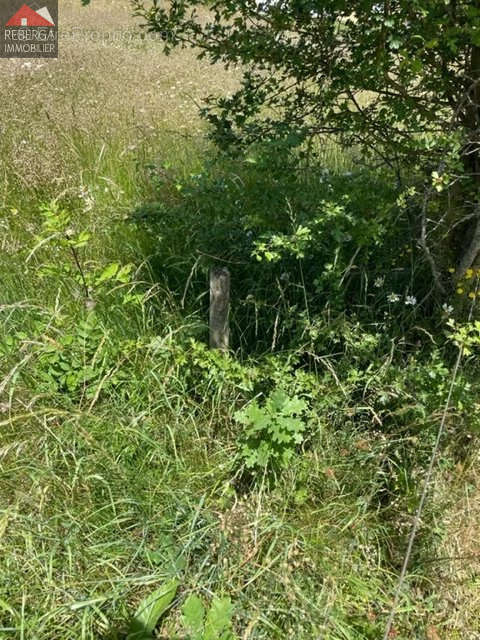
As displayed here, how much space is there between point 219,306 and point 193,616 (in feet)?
3.70

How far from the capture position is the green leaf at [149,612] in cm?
151

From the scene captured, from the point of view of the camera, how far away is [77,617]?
152cm

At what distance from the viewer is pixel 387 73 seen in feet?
6.86

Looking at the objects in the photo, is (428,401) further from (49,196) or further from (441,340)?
(49,196)

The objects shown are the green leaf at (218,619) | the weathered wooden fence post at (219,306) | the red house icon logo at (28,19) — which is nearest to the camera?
the green leaf at (218,619)

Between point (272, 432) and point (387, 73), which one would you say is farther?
point (387, 73)

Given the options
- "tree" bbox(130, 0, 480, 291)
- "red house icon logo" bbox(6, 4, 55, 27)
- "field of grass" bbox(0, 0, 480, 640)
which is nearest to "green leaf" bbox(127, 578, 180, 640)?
"field of grass" bbox(0, 0, 480, 640)


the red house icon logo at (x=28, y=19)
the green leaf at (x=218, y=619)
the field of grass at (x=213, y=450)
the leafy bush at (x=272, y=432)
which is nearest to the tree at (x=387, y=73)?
the field of grass at (x=213, y=450)

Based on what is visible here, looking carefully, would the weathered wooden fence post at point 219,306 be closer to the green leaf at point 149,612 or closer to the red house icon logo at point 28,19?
the green leaf at point 149,612

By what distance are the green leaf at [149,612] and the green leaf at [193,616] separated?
0.07 m

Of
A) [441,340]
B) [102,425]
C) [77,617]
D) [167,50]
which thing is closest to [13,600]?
[77,617]

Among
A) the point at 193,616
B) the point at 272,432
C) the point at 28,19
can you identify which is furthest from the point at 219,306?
the point at 28,19

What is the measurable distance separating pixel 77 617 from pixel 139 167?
9.09 feet

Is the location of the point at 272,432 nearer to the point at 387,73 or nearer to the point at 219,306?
the point at 219,306
